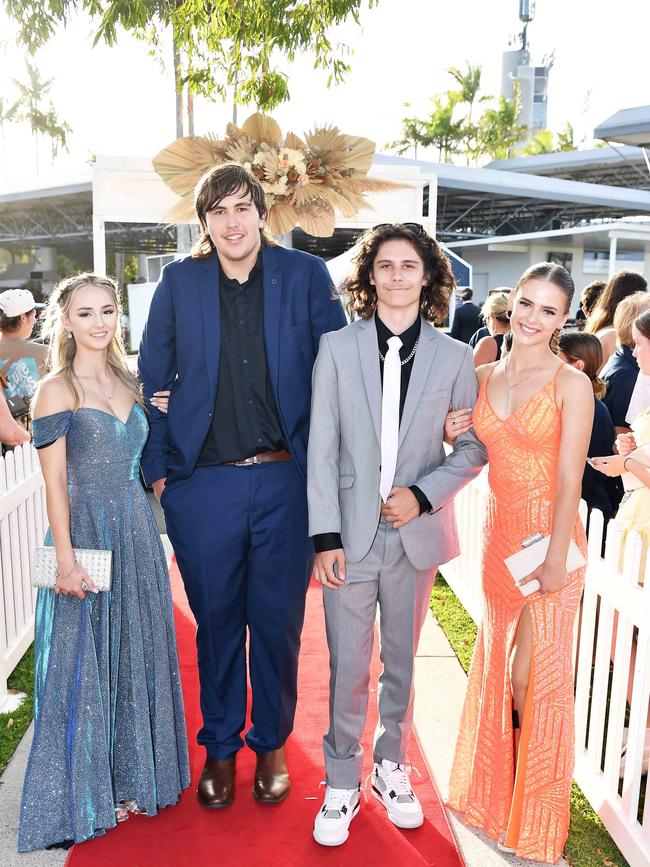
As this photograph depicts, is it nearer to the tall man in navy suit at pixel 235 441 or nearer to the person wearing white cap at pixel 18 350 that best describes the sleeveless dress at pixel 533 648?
the tall man in navy suit at pixel 235 441

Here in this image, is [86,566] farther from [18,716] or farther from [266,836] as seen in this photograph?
[18,716]

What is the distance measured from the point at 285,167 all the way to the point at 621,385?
7.74 ft

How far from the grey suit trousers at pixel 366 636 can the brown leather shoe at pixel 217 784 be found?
0.42 metres

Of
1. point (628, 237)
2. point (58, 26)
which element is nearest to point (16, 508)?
point (58, 26)

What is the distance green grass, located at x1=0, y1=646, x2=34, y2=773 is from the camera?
3.50 m

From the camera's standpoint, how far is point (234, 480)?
115 inches

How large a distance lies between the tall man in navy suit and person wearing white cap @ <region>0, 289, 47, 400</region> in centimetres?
289

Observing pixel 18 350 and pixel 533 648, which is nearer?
pixel 533 648

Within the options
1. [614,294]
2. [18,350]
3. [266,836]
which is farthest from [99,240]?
[266,836]

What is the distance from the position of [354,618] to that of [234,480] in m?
0.67

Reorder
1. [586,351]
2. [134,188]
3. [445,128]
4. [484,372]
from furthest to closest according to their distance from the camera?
[445,128] → [134,188] → [586,351] → [484,372]

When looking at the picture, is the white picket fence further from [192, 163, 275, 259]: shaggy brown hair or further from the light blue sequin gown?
[192, 163, 275, 259]: shaggy brown hair

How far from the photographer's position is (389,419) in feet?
8.93

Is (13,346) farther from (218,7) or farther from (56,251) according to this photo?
(56,251)
